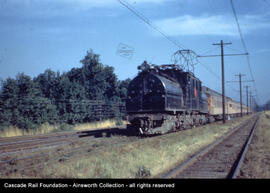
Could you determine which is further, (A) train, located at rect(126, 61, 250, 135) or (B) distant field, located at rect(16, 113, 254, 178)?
(A) train, located at rect(126, 61, 250, 135)

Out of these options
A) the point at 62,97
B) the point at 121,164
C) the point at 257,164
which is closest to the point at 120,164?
the point at 121,164

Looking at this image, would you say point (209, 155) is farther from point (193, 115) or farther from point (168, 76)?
point (193, 115)

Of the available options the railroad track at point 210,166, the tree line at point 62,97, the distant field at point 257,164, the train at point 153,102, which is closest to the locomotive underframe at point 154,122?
A: the train at point 153,102

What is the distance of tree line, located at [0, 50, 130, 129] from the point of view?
70.8ft

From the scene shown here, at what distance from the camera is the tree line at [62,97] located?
70.8ft

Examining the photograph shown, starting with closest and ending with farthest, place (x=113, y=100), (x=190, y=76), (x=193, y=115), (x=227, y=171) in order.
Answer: (x=227, y=171)
(x=190, y=76)
(x=193, y=115)
(x=113, y=100)

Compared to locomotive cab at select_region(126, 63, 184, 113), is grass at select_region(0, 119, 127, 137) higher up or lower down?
lower down

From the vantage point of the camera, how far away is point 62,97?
28.1 metres

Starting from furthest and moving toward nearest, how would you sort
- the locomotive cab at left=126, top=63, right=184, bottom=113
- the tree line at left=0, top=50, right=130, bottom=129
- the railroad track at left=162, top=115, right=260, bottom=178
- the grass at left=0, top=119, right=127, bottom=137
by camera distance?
the tree line at left=0, top=50, right=130, bottom=129
the grass at left=0, top=119, right=127, bottom=137
the locomotive cab at left=126, top=63, right=184, bottom=113
the railroad track at left=162, top=115, right=260, bottom=178

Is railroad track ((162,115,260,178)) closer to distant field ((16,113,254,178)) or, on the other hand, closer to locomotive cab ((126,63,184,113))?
distant field ((16,113,254,178))

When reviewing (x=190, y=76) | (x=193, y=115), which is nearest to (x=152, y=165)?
(x=190, y=76)

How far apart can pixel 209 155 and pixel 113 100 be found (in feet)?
93.2

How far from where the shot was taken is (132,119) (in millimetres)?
14992

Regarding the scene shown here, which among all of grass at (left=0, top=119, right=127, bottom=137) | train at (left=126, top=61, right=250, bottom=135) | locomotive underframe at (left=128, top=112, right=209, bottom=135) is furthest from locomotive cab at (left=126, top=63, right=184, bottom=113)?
grass at (left=0, top=119, right=127, bottom=137)
